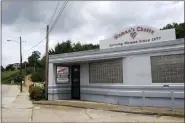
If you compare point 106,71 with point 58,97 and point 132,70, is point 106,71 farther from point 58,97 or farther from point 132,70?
point 58,97

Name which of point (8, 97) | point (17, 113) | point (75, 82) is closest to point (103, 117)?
point (17, 113)

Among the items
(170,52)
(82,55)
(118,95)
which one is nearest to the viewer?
(170,52)

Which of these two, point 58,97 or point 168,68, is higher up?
point 168,68

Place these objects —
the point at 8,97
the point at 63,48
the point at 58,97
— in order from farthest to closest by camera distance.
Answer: the point at 63,48 → the point at 8,97 → the point at 58,97

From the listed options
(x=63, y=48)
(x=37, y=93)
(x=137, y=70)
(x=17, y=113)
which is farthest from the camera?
(x=63, y=48)

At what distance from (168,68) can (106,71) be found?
13.6ft

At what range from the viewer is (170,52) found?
42.5 ft

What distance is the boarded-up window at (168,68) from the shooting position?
41.8 ft

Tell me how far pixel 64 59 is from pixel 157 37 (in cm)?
657

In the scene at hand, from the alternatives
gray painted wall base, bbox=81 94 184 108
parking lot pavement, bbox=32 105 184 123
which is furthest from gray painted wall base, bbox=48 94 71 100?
→ parking lot pavement, bbox=32 105 184 123

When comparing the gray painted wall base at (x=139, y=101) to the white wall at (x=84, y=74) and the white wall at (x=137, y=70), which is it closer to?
the white wall at (x=137, y=70)

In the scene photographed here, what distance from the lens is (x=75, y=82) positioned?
62.5 feet

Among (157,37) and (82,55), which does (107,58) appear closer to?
(82,55)

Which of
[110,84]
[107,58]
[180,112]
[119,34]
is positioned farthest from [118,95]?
[180,112]
